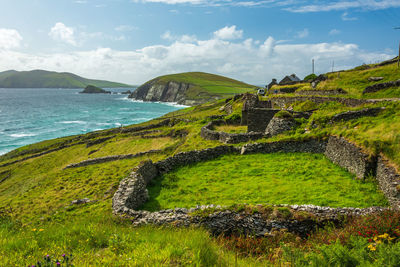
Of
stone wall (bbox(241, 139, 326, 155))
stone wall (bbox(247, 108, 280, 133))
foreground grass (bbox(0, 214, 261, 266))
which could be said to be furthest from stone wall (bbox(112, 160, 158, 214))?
stone wall (bbox(247, 108, 280, 133))

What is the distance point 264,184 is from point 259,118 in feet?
40.5

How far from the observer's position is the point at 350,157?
12.9m

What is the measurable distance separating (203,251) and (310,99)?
29606 millimetres

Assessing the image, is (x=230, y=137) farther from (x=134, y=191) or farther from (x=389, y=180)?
(x=389, y=180)

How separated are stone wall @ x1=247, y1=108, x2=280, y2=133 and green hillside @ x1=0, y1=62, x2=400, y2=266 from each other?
3478 millimetres

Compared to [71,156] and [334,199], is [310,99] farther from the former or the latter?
[71,156]

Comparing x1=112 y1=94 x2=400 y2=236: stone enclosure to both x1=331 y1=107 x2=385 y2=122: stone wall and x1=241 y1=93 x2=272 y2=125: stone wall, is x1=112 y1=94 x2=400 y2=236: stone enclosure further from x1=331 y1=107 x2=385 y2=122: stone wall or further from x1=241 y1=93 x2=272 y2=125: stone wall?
x1=241 y1=93 x2=272 y2=125: stone wall

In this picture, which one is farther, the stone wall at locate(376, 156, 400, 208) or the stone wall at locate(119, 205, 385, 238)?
the stone wall at locate(376, 156, 400, 208)

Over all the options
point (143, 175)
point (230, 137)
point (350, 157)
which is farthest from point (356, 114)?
point (143, 175)

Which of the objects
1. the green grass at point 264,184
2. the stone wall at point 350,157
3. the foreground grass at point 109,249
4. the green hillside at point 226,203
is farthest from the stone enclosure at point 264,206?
the foreground grass at point 109,249

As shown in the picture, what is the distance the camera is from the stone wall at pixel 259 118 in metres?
23.5

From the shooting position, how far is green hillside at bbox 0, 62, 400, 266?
17.5ft

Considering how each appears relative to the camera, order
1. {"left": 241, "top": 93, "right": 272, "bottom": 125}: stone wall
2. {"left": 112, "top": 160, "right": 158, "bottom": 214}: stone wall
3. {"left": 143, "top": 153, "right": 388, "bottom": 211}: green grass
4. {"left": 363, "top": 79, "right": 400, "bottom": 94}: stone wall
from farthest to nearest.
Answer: {"left": 241, "top": 93, "right": 272, "bottom": 125}: stone wall → {"left": 363, "top": 79, "right": 400, "bottom": 94}: stone wall → {"left": 112, "top": 160, "right": 158, "bottom": 214}: stone wall → {"left": 143, "top": 153, "right": 388, "bottom": 211}: green grass

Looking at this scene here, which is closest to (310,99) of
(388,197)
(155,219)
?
(388,197)
